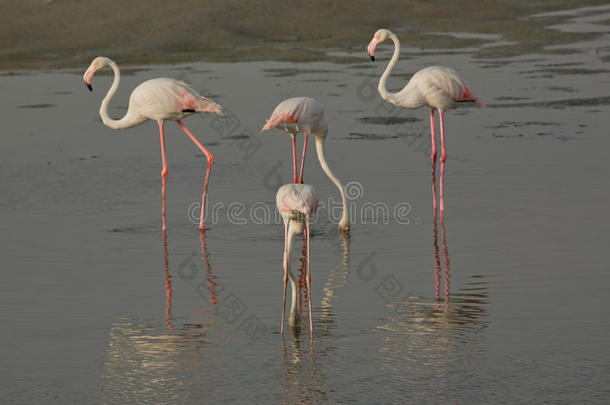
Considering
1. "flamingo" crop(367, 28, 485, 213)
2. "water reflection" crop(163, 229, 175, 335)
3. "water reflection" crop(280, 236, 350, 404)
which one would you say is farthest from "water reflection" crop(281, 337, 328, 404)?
"flamingo" crop(367, 28, 485, 213)

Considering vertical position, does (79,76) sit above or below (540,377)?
above

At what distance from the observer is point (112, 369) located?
5.85 metres

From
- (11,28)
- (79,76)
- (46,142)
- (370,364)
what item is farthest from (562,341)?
(11,28)

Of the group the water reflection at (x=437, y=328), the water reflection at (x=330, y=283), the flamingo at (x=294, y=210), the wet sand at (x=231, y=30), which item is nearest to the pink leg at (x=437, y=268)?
the water reflection at (x=437, y=328)

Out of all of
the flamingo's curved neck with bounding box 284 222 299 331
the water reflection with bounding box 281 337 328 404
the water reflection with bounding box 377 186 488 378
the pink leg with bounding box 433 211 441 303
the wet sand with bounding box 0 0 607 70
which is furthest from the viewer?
the wet sand with bounding box 0 0 607 70

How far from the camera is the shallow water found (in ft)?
18.5

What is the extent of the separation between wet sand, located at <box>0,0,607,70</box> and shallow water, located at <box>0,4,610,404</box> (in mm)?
5402

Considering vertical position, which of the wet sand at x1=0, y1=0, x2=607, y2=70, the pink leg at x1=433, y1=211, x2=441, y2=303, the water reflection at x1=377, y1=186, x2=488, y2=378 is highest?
the wet sand at x1=0, y1=0, x2=607, y2=70

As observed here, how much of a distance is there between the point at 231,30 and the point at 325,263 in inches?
586

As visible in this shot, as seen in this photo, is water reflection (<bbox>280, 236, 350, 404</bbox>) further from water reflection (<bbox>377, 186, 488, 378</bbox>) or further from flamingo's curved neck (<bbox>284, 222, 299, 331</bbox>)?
water reflection (<bbox>377, 186, 488, 378</bbox>)

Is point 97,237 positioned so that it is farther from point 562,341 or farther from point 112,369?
point 562,341

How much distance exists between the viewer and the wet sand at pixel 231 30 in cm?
2055

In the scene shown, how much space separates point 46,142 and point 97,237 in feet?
16.0

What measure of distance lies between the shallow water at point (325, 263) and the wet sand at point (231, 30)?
5.40 meters
